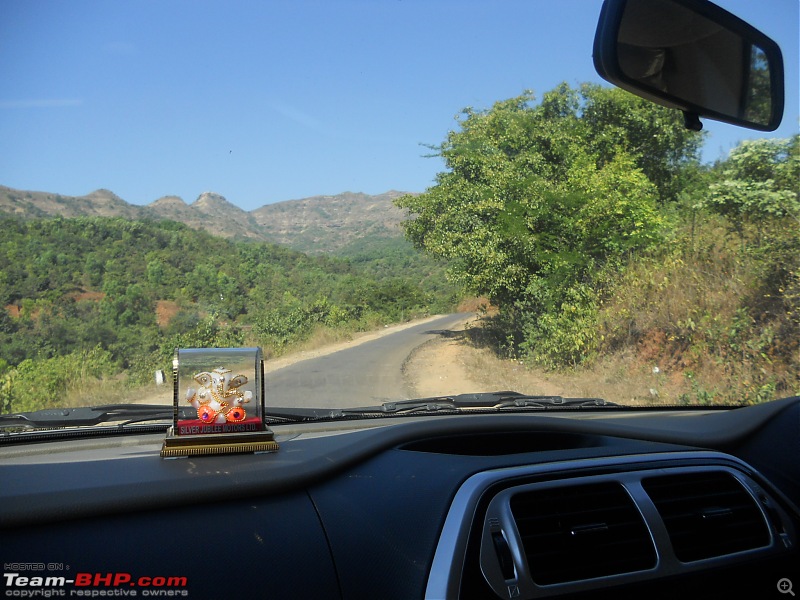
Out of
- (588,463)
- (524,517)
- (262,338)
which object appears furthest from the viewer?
(262,338)

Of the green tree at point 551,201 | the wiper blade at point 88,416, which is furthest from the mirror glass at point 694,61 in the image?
the green tree at point 551,201

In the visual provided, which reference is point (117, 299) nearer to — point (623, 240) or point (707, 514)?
point (707, 514)

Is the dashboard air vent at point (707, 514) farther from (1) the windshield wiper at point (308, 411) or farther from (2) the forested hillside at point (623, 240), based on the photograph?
(2) the forested hillside at point (623, 240)

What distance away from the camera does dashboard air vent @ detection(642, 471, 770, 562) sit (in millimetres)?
2432

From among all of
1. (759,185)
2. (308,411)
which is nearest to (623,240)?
(759,185)

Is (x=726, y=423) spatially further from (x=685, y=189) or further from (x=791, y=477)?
(x=685, y=189)

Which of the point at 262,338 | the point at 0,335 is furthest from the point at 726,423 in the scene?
the point at 262,338

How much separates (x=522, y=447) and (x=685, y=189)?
11.6 metres

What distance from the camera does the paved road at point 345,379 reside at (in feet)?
27.2

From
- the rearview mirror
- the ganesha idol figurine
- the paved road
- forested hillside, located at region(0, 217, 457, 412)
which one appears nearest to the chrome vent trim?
the ganesha idol figurine

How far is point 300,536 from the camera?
6.30ft

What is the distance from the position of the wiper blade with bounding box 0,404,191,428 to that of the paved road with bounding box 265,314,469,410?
9.20 feet

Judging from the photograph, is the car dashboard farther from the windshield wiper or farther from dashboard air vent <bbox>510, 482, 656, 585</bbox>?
the windshield wiper

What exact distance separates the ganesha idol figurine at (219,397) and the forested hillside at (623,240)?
664 centimetres
